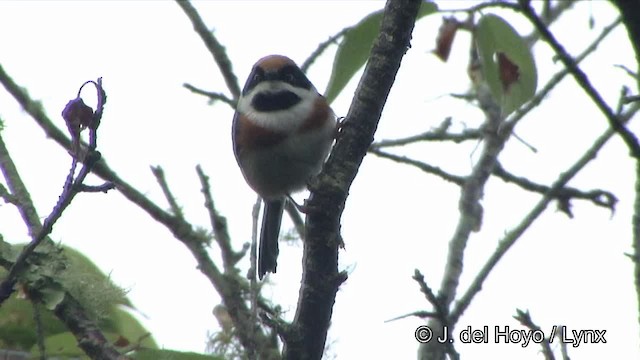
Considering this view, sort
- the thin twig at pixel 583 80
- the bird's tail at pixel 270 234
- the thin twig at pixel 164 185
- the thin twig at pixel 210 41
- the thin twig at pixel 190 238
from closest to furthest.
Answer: the thin twig at pixel 583 80 < the thin twig at pixel 190 238 < the thin twig at pixel 164 185 < the thin twig at pixel 210 41 < the bird's tail at pixel 270 234

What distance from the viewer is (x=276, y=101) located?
4.25m

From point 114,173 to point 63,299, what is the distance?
110 cm

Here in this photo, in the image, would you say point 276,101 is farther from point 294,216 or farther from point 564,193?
point 564,193

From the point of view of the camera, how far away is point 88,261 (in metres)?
2.74

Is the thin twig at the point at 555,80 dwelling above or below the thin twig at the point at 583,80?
above

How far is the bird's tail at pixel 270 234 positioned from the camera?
4766 millimetres

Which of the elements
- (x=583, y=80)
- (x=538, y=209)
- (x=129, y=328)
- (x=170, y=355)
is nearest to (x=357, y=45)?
(x=583, y=80)

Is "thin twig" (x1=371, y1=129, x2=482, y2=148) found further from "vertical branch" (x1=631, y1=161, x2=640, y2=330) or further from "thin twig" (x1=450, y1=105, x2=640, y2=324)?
"vertical branch" (x1=631, y1=161, x2=640, y2=330)

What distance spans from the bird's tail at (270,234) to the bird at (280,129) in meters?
0.34

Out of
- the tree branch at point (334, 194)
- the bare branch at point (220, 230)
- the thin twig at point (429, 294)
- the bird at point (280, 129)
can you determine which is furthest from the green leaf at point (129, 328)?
the bird at point (280, 129)

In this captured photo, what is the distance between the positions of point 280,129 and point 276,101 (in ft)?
0.71

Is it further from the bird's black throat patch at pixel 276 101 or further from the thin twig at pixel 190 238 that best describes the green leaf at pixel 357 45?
the bird's black throat patch at pixel 276 101

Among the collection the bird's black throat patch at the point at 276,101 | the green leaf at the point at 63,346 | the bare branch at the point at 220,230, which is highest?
the bird's black throat patch at the point at 276,101

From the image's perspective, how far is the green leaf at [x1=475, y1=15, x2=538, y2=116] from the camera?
2.29 metres
